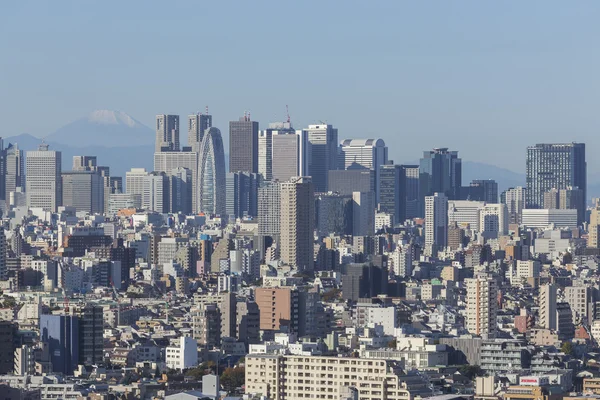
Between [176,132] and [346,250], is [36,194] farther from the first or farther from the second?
[346,250]

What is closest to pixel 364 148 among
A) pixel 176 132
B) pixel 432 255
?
pixel 176 132

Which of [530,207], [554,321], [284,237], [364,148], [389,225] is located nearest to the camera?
[554,321]

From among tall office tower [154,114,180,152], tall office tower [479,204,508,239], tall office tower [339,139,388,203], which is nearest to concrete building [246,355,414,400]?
tall office tower [479,204,508,239]

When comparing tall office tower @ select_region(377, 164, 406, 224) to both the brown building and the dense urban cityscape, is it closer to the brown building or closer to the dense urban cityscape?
the dense urban cityscape

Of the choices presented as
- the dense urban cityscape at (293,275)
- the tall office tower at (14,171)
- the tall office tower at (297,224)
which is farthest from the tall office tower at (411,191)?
the tall office tower at (297,224)

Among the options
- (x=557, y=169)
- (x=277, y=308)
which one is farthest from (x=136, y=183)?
(x=277, y=308)

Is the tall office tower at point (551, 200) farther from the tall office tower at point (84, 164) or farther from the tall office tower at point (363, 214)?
the tall office tower at point (84, 164)

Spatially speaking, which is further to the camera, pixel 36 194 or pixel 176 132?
pixel 176 132

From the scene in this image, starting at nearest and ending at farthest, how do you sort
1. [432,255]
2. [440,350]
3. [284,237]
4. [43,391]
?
[43,391], [440,350], [284,237], [432,255]
